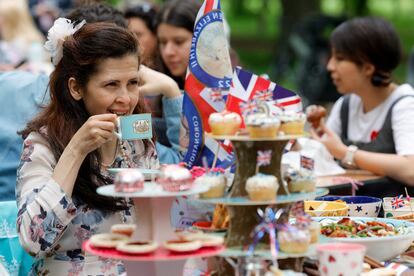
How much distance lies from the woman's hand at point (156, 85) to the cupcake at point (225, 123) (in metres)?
1.96

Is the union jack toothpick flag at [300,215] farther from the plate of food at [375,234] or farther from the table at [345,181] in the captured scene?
the table at [345,181]

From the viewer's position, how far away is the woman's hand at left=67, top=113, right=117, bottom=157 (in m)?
2.83

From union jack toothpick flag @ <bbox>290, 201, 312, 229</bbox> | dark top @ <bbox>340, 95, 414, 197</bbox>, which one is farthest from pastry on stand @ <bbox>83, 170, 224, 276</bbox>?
dark top @ <bbox>340, 95, 414, 197</bbox>

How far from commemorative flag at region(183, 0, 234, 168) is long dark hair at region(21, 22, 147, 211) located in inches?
10.3

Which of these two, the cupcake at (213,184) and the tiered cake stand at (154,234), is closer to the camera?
the tiered cake stand at (154,234)

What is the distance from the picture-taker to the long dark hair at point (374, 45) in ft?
17.1

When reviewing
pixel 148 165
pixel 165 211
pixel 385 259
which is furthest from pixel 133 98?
pixel 385 259

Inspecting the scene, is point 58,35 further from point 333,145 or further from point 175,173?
point 333,145

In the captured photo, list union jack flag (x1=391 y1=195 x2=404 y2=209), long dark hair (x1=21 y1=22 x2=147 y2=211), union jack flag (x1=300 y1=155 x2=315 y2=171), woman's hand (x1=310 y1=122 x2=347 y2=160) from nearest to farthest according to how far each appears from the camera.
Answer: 1. union jack flag (x1=300 y1=155 x2=315 y2=171)
2. long dark hair (x1=21 y1=22 x2=147 y2=211)
3. union jack flag (x1=391 y1=195 x2=404 y2=209)
4. woman's hand (x1=310 y1=122 x2=347 y2=160)

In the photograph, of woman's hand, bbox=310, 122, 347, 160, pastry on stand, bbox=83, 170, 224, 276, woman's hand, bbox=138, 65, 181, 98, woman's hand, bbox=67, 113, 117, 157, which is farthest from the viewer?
woman's hand, bbox=310, 122, 347, 160

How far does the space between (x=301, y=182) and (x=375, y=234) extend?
0.53 metres

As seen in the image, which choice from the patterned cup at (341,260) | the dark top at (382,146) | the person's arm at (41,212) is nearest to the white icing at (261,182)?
the patterned cup at (341,260)

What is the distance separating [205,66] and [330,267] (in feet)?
3.57

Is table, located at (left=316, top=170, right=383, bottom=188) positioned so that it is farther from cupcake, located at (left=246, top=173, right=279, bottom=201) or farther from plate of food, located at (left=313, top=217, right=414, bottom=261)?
cupcake, located at (left=246, top=173, right=279, bottom=201)
